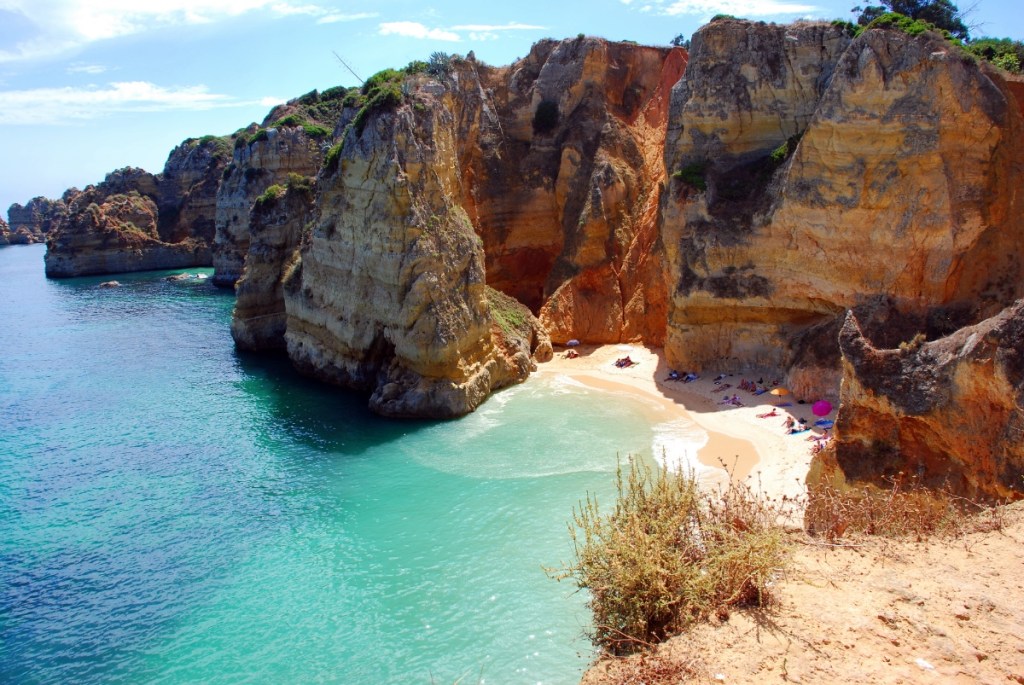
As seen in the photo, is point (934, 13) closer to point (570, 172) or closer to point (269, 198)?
point (570, 172)

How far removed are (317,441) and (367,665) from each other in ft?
44.9

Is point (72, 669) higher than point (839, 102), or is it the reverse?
point (839, 102)

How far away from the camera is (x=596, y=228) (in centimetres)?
3906

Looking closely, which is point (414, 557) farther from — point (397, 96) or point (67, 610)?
point (397, 96)

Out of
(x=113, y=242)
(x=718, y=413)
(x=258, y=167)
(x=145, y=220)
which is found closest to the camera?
(x=718, y=413)

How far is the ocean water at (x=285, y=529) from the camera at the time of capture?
1564 centimetres

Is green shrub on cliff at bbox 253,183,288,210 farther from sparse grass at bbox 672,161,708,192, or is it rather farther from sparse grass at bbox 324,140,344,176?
sparse grass at bbox 672,161,708,192

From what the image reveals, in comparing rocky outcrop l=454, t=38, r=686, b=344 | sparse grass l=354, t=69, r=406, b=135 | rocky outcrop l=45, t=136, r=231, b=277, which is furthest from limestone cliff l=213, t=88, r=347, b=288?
sparse grass l=354, t=69, r=406, b=135

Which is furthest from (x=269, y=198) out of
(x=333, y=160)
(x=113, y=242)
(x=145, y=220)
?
(x=145, y=220)

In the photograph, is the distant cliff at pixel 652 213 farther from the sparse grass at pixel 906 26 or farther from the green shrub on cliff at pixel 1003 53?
the green shrub on cliff at pixel 1003 53

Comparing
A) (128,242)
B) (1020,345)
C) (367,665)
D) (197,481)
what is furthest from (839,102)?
(128,242)

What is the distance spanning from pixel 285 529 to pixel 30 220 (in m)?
148

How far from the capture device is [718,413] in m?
27.8

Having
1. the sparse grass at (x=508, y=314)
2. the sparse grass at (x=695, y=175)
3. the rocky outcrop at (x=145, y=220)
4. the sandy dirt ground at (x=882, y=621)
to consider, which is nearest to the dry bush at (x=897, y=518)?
the sandy dirt ground at (x=882, y=621)
